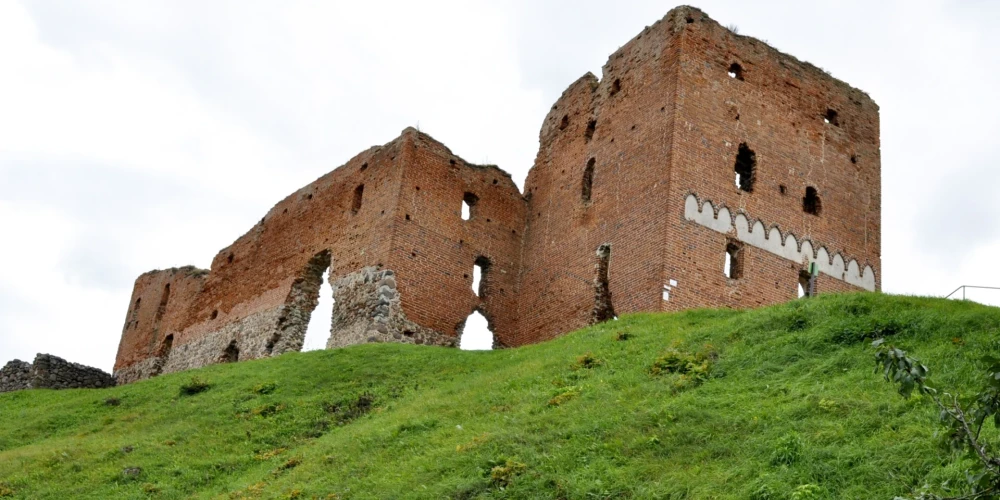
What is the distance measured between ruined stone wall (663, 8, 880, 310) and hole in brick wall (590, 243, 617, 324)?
77.8 inches

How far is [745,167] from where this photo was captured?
23.2m

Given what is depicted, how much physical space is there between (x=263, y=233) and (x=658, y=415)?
819 inches

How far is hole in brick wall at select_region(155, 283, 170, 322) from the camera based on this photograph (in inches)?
1352

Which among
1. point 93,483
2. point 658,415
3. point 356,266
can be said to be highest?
point 356,266

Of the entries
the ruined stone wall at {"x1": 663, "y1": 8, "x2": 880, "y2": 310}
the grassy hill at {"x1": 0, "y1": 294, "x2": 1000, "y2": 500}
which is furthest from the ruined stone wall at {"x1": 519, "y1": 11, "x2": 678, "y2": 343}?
the grassy hill at {"x1": 0, "y1": 294, "x2": 1000, "y2": 500}

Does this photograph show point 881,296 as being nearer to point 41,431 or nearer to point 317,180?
point 41,431

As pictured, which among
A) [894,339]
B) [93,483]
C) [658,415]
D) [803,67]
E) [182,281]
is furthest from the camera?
[182,281]

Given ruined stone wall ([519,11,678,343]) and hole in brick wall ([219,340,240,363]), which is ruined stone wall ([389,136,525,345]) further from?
hole in brick wall ([219,340,240,363])

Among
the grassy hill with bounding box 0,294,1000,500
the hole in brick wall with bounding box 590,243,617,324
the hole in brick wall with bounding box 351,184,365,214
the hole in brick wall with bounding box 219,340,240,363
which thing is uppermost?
the hole in brick wall with bounding box 351,184,365,214

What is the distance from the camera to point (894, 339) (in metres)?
12.4

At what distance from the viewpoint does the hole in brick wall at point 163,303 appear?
34.3 m

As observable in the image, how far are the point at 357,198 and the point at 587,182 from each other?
6183 millimetres

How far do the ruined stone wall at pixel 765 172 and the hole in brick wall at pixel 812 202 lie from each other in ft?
0.37

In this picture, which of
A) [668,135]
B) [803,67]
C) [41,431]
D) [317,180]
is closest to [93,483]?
[41,431]
